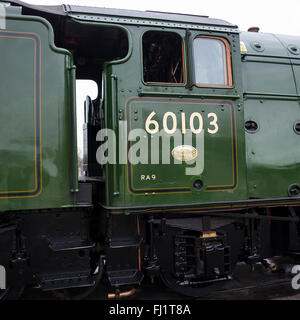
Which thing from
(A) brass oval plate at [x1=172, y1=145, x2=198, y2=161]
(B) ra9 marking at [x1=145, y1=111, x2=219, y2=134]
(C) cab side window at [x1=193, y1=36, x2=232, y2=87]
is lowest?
(A) brass oval plate at [x1=172, y1=145, x2=198, y2=161]

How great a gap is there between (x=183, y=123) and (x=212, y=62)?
84cm

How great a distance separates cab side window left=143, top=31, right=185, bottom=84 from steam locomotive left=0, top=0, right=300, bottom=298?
15mm

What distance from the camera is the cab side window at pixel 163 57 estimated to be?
3541mm

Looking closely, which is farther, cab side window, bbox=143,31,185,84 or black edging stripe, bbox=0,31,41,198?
cab side window, bbox=143,31,185,84

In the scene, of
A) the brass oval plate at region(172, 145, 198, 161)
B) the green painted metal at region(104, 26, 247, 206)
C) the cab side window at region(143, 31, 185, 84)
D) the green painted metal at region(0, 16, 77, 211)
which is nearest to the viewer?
the green painted metal at region(0, 16, 77, 211)

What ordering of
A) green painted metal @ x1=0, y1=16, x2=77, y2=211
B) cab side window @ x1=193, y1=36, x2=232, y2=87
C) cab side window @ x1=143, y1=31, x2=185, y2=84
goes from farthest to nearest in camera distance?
1. cab side window @ x1=143, y1=31, x2=185, y2=84
2. cab side window @ x1=193, y1=36, x2=232, y2=87
3. green painted metal @ x1=0, y1=16, x2=77, y2=211

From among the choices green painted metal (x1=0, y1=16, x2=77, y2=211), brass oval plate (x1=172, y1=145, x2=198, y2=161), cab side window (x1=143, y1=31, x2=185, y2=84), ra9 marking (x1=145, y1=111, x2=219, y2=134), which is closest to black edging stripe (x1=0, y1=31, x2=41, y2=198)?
green painted metal (x1=0, y1=16, x2=77, y2=211)

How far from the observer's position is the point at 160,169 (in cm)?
319

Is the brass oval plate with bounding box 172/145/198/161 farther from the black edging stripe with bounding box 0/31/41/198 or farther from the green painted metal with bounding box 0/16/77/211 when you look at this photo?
the black edging stripe with bounding box 0/31/41/198

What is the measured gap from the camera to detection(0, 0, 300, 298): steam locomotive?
9.52 feet

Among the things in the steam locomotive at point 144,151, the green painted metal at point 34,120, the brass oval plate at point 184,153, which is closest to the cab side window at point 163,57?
the steam locomotive at point 144,151

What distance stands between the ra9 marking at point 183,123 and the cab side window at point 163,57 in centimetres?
43

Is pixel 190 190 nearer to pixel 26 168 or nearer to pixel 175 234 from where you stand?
pixel 175 234

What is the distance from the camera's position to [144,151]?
124 inches
